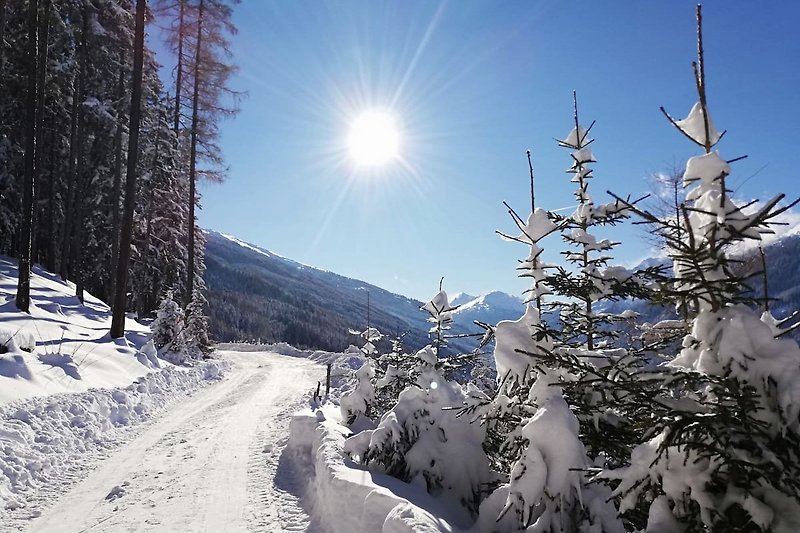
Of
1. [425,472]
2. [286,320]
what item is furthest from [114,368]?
[286,320]

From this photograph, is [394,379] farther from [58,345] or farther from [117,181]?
[117,181]

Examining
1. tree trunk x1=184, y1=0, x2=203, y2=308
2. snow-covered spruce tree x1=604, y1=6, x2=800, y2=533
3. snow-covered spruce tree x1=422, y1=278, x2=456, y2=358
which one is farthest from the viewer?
tree trunk x1=184, y1=0, x2=203, y2=308

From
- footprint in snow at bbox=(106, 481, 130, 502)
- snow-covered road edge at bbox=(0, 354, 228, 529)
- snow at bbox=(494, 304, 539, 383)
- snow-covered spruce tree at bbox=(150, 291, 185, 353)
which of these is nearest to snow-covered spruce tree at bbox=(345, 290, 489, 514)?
snow at bbox=(494, 304, 539, 383)

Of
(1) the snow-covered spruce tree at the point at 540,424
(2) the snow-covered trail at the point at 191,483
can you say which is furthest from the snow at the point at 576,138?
(2) the snow-covered trail at the point at 191,483

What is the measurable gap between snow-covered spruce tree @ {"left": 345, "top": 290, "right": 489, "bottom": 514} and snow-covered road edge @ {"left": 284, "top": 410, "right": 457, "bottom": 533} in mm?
235

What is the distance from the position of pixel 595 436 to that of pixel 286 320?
122411 millimetres

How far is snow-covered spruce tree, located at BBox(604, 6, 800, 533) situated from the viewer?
2.62 metres

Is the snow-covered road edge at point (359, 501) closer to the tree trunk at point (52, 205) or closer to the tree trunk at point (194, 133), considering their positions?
the tree trunk at point (194, 133)

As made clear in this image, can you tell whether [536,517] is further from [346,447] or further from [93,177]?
[93,177]

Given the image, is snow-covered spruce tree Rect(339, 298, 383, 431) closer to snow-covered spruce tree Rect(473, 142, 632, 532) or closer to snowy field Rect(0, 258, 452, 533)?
snowy field Rect(0, 258, 452, 533)

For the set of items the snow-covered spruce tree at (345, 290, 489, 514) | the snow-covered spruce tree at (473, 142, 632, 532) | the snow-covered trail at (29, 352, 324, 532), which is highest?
the snow-covered spruce tree at (473, 142, 632, 532)

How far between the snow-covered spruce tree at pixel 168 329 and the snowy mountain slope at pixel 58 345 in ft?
1.85

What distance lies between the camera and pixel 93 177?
25844 millimetres

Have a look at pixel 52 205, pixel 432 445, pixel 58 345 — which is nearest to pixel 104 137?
pixel 52 205
